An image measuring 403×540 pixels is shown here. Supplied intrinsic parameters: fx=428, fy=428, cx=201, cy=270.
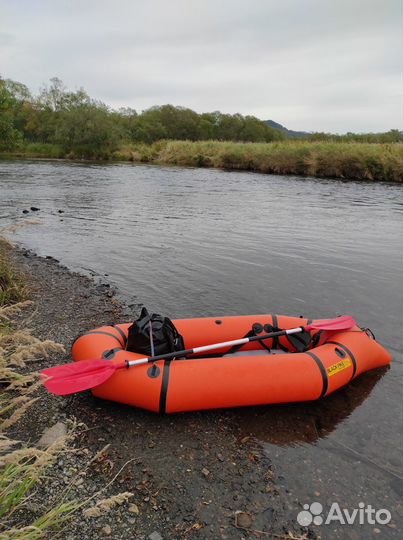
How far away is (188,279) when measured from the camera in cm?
641

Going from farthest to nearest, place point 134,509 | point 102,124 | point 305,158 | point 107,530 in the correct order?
point 102,124 → point 305,158 → point 134,509 → point 107,530

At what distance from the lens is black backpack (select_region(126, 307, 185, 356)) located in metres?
3.51

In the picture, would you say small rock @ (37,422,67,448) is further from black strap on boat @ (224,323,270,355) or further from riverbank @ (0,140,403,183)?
riverbank @ (0,140,403,183)

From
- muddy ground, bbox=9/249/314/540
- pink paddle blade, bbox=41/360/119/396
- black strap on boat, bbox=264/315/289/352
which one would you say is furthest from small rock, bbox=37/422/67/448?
black strap on boat, bbox=264/315/289/352

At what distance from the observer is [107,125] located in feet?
113

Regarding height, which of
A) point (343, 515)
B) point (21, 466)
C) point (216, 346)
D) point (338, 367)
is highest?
point (21, 466)

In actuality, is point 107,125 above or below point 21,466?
above

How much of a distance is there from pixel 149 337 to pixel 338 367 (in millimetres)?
1605

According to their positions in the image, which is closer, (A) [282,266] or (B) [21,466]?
(B) [21,466]

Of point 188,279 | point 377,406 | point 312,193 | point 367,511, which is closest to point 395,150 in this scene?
point 312,193

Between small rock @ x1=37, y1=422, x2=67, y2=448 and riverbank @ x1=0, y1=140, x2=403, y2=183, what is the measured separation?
18472 mm

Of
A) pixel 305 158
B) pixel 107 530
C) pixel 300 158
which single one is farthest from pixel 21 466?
pixel 300 158

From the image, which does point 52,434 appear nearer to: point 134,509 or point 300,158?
point 134,509

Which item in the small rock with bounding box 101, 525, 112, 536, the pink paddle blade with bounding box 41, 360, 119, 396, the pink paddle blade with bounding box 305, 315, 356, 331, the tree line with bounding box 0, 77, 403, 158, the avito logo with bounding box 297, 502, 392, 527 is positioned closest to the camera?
the small rock with bounding box 101, 525, 112, 536
